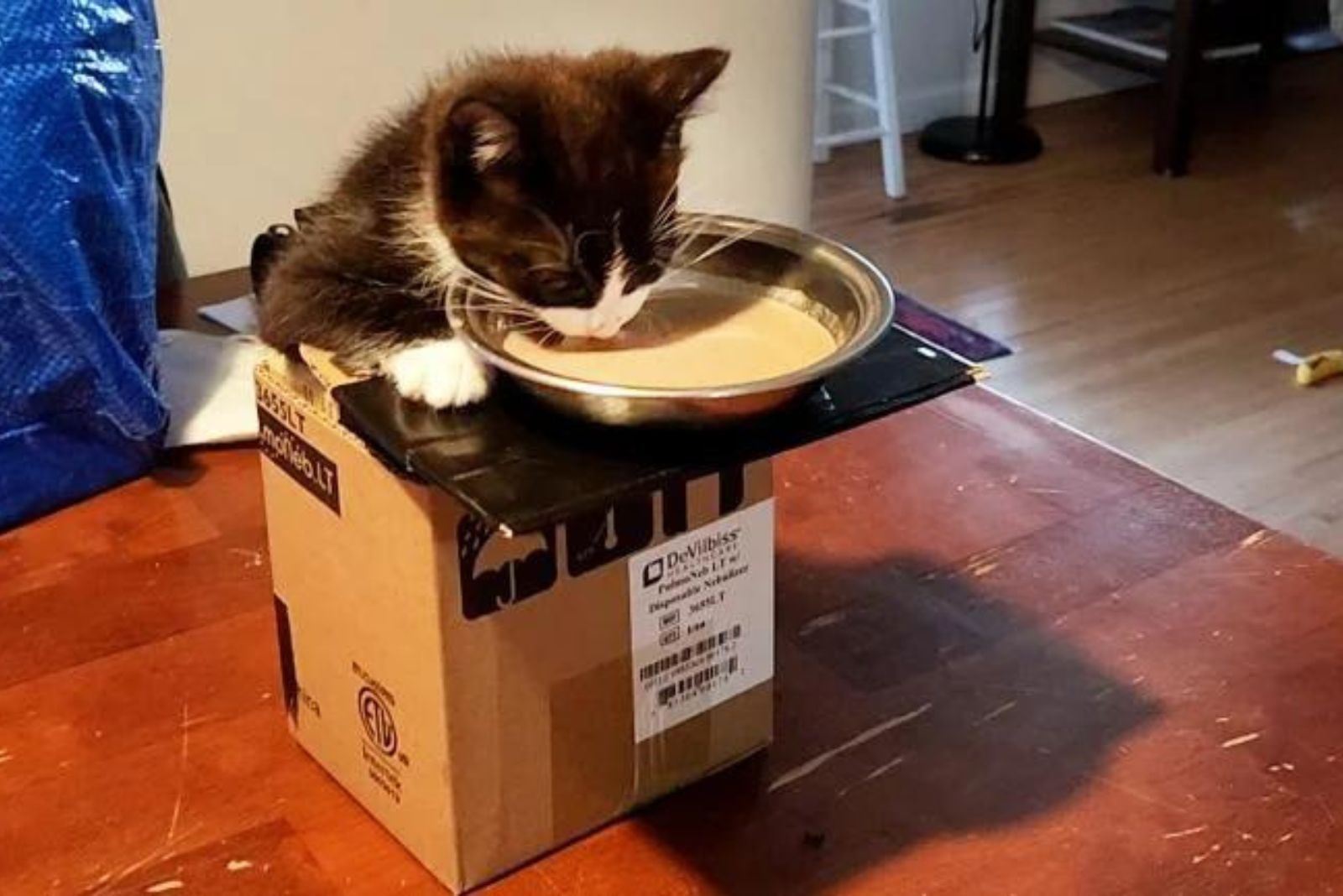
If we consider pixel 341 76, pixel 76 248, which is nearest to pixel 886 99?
pixel 341 76

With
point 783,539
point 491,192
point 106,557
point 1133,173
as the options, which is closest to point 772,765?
point 783,539

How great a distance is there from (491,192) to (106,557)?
533 mm

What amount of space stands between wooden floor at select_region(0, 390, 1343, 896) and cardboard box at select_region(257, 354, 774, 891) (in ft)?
0.11

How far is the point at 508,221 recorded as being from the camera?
89cm

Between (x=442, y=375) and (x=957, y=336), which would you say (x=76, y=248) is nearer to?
(x=442, y=375)

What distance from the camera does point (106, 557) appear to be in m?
1.24

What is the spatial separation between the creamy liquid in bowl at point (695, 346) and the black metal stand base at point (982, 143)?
297 centimetres

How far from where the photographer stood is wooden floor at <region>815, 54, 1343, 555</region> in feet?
8.79

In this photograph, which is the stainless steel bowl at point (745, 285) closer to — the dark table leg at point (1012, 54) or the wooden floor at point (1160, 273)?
the wooden floor at point (1160, 273)

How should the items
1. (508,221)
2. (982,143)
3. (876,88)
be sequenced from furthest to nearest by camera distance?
(982,143), (876,88), (508,221)

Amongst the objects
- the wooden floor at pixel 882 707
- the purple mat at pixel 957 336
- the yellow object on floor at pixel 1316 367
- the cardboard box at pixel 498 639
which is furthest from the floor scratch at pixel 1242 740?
the yellow object on floor at pixel 1316 367

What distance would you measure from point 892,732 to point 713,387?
1.14ft

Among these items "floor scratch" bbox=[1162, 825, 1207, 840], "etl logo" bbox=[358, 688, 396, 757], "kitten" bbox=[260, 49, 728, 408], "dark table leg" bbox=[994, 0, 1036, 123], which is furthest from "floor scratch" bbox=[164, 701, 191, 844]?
"dark table leg" bbox=[994, 0, 1036, 123]

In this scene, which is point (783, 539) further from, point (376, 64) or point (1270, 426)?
point (1270, 426)
